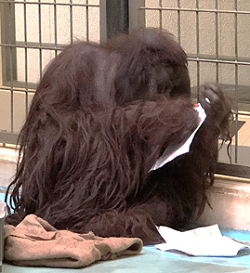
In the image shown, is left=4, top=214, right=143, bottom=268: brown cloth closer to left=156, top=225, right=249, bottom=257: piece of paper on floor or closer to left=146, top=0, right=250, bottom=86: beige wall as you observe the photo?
left=156, top=225, right=249, bottom=257: piece of paper on floor

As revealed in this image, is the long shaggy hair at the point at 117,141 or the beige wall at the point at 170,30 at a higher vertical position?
the beige wall at the point at 170,30

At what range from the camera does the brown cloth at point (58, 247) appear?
183 cm

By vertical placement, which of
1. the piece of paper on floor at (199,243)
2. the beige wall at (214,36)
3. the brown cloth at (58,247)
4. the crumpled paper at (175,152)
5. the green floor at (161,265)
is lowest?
the green floor at (161,265)

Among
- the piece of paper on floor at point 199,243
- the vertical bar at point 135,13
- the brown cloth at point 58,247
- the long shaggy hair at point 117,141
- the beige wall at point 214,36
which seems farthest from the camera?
the beige wall at point 214,36

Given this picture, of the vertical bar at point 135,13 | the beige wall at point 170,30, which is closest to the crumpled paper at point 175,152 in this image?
the vertical bar at point 135,13

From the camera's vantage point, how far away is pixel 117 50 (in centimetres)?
230

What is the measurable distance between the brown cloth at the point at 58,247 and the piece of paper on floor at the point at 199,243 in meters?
0.13

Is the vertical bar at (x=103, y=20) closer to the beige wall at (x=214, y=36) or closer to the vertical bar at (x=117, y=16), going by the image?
the vertical bar at (x=117, y=16)

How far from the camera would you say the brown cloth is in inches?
72.2

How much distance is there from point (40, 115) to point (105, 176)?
331mm

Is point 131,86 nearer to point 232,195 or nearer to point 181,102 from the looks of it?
point 181,102

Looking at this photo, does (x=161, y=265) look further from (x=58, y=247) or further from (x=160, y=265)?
(x=58, y=247)

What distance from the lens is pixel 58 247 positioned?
6.03 feet

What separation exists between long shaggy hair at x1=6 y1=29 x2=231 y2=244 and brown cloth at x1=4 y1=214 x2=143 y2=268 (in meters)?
0.09
